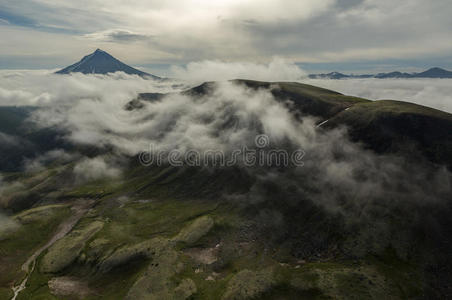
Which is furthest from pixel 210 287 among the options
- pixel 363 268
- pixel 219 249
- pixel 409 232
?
pixel 409 232

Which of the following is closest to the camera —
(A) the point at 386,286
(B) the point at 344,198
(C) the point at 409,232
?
(A) the point at 386,286

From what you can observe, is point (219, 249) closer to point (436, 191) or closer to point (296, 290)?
point (296, 290)

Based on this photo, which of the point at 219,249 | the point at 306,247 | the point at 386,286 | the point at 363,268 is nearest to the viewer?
the point at 386,286

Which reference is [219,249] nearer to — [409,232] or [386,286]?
[386,286]

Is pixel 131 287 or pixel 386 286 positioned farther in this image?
pixel 131 287

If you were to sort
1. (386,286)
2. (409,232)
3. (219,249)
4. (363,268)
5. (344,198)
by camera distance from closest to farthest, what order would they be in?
(386,286), (363,268), (409,232), (219,249), (344,198)

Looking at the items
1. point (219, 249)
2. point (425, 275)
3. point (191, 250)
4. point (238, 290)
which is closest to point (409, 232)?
point (425, 275)

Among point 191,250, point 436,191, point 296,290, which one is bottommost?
point 191,250

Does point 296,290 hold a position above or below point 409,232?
below

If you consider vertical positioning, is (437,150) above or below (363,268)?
above
